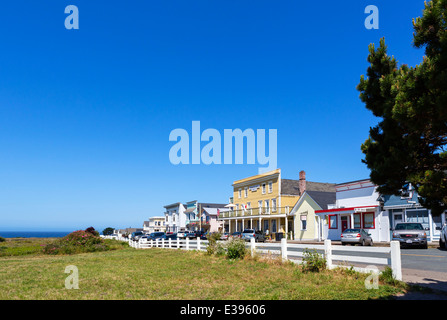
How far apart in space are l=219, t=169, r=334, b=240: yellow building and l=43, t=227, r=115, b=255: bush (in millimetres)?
20583

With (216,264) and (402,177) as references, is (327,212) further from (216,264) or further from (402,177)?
(402,177)

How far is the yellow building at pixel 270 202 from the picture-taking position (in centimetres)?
4519

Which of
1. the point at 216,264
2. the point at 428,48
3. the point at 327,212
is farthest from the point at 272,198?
the point at 428,48

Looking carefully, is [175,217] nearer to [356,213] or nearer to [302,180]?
[302,180]

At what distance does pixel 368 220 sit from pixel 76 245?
25497 mm

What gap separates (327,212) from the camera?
122ft

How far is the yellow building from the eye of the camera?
45188 mm

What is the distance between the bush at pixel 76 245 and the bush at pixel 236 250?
1843cm

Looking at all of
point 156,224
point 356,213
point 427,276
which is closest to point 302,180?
point 356,213

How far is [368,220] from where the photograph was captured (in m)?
33.5

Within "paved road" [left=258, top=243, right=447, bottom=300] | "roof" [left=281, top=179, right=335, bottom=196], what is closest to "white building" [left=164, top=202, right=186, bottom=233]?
"roof" [left=281, top=179, right=335, bottom=196]
